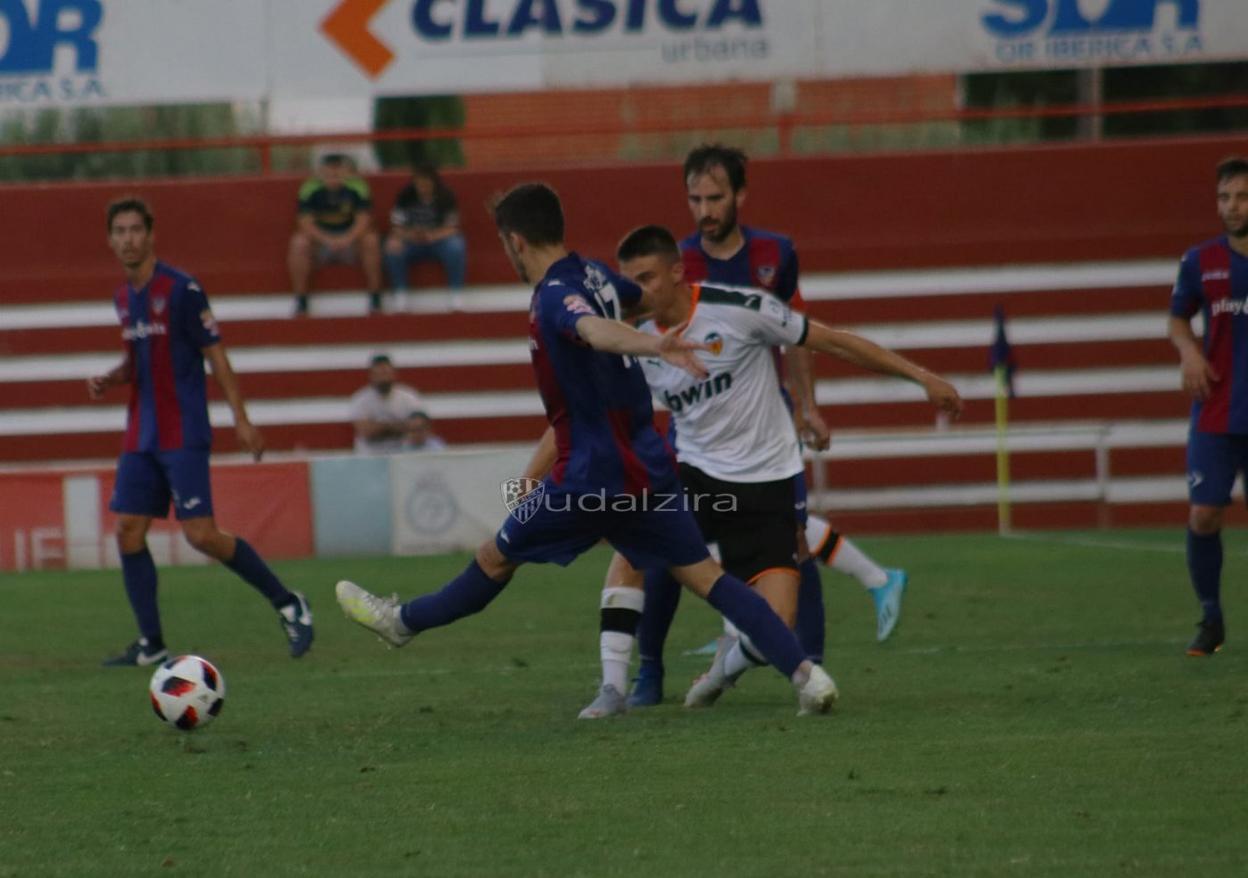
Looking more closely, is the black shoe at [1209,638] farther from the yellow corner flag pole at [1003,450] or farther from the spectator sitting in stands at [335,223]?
the spectator sitting in stands at [335,223]

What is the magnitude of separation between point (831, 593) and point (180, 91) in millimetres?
10741

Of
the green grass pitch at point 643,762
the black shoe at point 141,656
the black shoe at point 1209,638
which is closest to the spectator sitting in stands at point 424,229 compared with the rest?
the green grass pitch at point 643,762

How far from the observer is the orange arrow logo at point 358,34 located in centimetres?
2025

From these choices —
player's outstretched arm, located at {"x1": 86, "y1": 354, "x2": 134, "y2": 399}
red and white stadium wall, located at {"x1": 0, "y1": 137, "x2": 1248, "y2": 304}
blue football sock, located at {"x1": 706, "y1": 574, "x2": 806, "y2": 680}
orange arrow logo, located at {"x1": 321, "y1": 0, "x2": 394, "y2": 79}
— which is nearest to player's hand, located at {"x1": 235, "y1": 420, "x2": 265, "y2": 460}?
player's outstretched arm, located at {"x1": 86, "y1": 354, "x2": 134, "y2": 399}

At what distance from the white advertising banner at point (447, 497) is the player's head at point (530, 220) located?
35.3ft

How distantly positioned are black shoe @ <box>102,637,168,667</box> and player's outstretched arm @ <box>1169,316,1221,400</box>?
17.1ft

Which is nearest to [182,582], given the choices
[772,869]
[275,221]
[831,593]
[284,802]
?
[831,593]

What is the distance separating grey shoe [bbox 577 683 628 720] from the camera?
287 inches

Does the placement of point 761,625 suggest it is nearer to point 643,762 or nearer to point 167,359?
point 643,762

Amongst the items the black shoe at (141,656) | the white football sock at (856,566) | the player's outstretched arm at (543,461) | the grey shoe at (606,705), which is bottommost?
the black shoe at (141,656)

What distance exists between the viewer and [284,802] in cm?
561

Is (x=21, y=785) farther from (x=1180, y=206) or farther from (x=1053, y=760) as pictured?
(x=1180, y=206)

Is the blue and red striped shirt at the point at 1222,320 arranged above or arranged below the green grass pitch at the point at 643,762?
above

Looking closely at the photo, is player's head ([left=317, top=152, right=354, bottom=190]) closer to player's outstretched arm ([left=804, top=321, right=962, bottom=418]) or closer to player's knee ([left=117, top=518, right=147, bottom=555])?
player's knee ([left=117, top=518, right=147, bottom=555])
